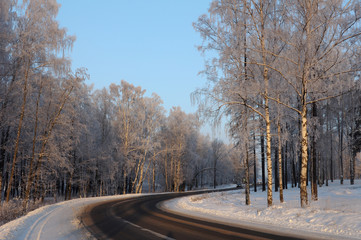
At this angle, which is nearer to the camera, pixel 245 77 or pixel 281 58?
pixel 281 58

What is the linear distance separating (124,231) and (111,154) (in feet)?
102

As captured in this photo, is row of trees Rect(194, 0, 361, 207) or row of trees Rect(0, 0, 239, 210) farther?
row of trees Rect(0, 0, 239, 210)

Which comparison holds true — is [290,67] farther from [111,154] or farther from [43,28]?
[111,154]

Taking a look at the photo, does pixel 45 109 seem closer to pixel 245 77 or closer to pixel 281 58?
pixel 245 77

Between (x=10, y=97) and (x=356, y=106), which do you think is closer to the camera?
(x=10, y=97)

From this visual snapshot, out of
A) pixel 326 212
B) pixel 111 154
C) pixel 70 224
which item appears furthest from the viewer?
pixel 111 154

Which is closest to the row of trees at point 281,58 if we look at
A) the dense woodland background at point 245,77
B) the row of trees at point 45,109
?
the dense woodland background at point 245,77

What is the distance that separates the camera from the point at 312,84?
12.3m

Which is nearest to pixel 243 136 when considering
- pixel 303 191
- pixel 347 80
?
pixel 303 191

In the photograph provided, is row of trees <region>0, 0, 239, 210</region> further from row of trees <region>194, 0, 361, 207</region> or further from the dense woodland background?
row of trees <region>194, 0, 361, 207</region>

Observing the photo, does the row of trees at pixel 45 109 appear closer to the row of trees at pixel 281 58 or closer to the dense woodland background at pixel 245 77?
the dense woodland background at pixel 245 77

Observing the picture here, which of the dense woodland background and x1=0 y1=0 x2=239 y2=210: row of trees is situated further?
x1=0 y1=0 x2=239 y2=210: row of trees

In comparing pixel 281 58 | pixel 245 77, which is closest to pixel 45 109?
pixel 245 77

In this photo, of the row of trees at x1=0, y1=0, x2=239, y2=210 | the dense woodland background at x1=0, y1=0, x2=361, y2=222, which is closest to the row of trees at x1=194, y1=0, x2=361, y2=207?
the dense woodland background at x1=0, y1=0, x2=361, y2=222
